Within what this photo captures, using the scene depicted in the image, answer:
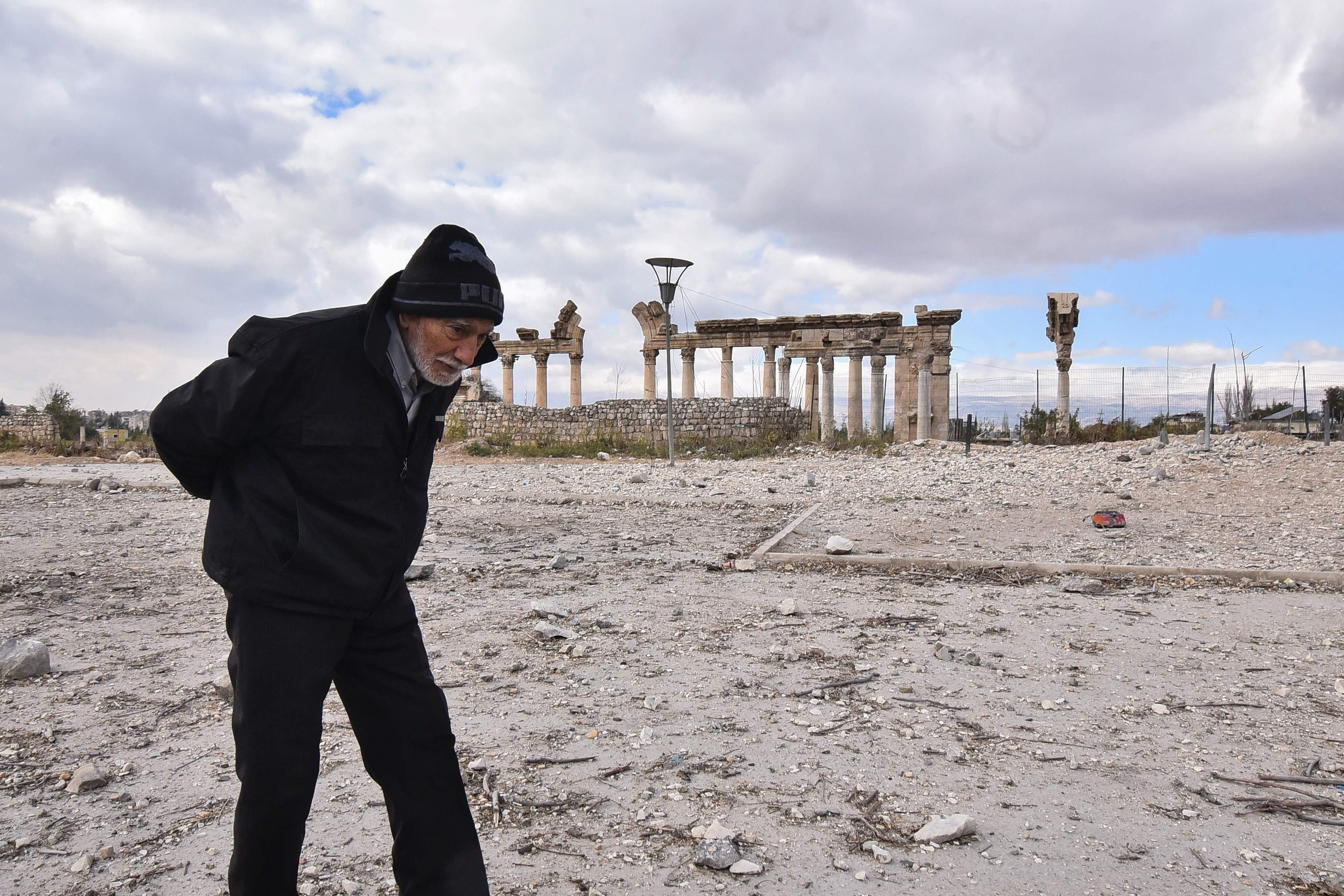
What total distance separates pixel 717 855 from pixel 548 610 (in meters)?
2.77

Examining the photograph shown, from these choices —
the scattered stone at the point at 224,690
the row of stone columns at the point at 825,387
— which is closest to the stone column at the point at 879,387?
the row of stone columns at the point at 825,387

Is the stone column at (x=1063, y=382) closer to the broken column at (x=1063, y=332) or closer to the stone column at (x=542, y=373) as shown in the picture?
the broken column at (x=1063, y=332)

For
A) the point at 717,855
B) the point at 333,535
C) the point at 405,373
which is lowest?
the point at 717,855

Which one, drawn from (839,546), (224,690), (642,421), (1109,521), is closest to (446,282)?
(224,690)

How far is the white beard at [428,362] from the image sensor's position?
6.49 feet

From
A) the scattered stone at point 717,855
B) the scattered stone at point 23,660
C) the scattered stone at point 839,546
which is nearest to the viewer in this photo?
the scattered stone at point 717,855

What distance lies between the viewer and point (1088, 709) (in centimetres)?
358

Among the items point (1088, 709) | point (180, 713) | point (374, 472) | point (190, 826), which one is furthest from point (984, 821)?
point (180, 713)

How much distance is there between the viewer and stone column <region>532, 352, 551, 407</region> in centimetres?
3042

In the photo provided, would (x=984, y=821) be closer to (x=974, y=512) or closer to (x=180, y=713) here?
(x=180, y=713)

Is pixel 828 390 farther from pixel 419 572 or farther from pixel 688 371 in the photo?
pixel 419 572

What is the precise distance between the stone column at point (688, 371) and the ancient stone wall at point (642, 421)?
2.73 meters

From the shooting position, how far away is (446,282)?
1.89m

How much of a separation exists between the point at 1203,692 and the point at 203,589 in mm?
6055
